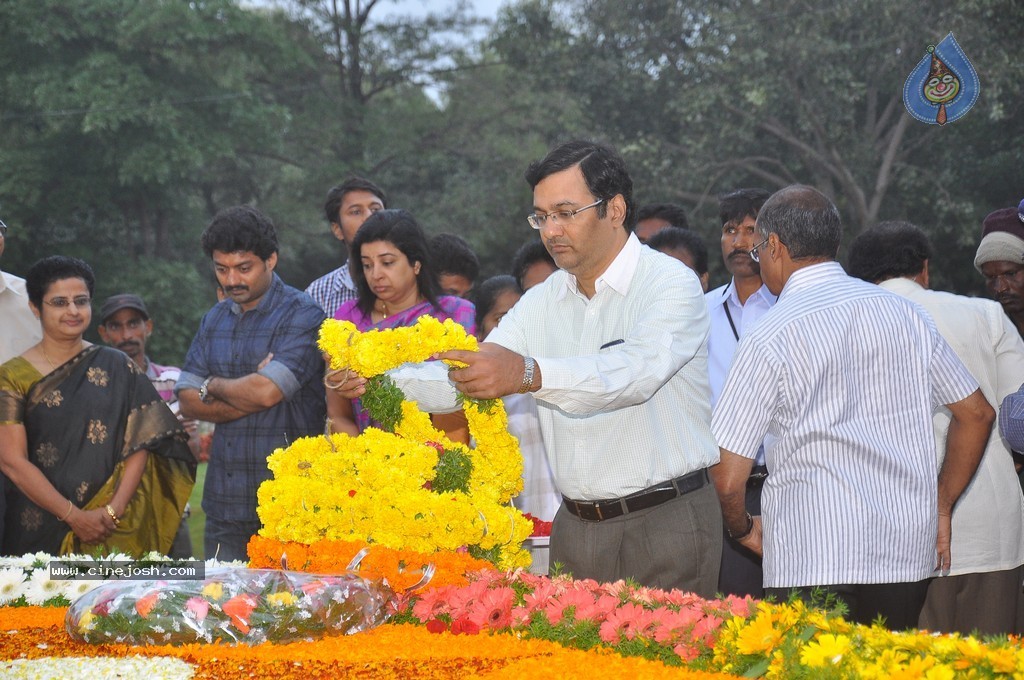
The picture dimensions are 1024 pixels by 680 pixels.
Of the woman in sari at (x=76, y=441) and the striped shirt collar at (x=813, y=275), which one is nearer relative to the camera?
the striped shirt collar at (x=813, y=275)

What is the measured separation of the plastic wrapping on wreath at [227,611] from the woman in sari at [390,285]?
1.99 metres

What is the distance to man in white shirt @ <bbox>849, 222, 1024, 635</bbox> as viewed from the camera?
461cm

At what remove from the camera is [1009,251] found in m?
5.55

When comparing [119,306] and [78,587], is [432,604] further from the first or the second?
[119,306]

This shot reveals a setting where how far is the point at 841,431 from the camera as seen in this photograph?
3408mm

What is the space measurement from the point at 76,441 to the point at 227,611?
2.82 meters

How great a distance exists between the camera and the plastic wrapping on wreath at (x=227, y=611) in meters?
3.18

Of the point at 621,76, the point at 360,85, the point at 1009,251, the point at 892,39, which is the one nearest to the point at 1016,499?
the point at 1009,251

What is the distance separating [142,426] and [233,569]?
2.53 meters

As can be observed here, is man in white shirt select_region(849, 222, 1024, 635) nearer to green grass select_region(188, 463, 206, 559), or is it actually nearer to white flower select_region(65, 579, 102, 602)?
white flower select_region(65, 579, 102, 602)

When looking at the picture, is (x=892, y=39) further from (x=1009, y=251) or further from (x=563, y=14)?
(x=1009, y=251)

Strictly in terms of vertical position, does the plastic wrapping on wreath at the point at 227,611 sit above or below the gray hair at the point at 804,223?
below

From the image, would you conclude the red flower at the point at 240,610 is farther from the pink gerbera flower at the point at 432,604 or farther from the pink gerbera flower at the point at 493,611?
the pink gerbera flower at the point at 493,611

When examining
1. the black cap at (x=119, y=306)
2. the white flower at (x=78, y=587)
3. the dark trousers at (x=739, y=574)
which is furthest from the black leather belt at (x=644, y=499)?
the black cap at (x=119, y=306)
